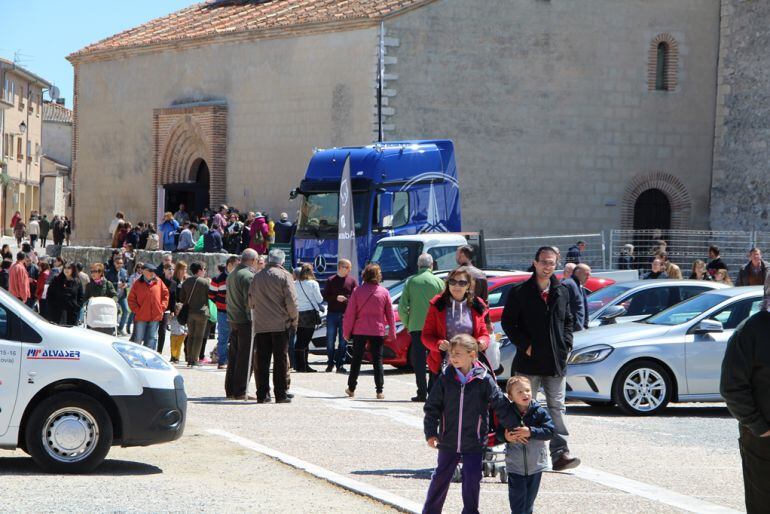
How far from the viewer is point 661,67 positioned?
3716 cm

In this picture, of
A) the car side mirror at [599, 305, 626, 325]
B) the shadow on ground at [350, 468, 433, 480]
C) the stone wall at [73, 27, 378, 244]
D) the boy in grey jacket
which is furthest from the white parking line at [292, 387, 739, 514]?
the stone wall at [73, 27, 378, 244]

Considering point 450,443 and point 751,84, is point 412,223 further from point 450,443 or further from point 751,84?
point 450,443

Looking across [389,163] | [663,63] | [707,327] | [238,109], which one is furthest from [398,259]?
[238,109]

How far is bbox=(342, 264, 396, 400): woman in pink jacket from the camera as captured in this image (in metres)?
15.8

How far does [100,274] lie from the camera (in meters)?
22.0

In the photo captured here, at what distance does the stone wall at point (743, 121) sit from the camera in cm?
3653

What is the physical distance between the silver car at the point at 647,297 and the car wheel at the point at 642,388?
2221mm

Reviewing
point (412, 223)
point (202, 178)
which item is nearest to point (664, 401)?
point (412, 223)

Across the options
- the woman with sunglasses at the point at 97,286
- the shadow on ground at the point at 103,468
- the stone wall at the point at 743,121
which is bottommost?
the shadow on ground at the point at 103,468

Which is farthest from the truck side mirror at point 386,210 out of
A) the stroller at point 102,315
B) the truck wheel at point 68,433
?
the truck wheel at point 68,433

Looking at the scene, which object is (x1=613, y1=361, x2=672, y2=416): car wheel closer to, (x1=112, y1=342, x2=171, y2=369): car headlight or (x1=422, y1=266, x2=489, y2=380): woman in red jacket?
(x1=422, y1=266, x2=489, y2=380): woman in red jacket

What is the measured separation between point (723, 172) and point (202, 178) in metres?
15.5

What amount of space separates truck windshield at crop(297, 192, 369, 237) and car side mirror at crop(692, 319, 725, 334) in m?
12.6

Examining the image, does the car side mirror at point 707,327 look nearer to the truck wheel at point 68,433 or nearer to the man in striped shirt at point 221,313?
the truck wheel at point 68,433
